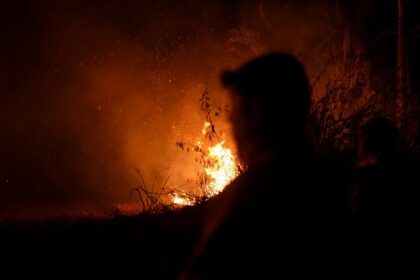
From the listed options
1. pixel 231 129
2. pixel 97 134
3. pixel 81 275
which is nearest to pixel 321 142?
pixel 81 275

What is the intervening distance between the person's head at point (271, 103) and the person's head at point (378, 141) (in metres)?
2.44

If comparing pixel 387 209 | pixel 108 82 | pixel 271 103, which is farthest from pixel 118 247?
pixel 108 82

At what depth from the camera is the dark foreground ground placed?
4.41 m

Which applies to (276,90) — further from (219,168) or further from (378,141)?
(219,168)

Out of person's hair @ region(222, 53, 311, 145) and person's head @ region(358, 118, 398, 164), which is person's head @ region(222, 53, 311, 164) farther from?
person's head @ region(358, 118, 398, 164)

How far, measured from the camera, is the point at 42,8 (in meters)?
16.9

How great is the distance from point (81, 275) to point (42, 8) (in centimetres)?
1525

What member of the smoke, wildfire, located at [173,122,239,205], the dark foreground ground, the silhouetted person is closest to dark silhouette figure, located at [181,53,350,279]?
the silhouetted person

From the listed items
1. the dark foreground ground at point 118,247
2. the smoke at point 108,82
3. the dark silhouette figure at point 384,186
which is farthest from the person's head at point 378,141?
the smoke at point 108,82

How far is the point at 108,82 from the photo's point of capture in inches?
691

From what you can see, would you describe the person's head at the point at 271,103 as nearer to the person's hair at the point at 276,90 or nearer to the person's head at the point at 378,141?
the person's hair at the point at 276,90

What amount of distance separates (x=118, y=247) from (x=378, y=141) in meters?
2.99

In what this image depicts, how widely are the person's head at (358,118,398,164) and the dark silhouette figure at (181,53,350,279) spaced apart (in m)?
2.31

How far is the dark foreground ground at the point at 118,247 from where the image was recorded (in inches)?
174
